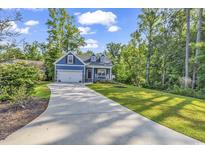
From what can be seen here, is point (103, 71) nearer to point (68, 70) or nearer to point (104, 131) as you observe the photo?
point (68, 70)

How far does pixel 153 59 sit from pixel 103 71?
6572 millimetres

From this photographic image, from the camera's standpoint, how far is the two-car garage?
23.3m

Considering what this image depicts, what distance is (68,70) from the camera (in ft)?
76.8

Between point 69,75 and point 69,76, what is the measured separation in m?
0.13

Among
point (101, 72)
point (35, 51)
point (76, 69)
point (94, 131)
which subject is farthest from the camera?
point (35, 51)

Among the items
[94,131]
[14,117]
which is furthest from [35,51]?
[94,131]

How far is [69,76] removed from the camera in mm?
23422

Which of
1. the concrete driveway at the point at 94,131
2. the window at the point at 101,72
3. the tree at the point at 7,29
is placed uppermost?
the tree at the point at 7,29

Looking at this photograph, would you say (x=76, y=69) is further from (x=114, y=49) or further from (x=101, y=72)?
(x=114, y=49)

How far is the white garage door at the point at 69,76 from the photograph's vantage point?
2328 cm

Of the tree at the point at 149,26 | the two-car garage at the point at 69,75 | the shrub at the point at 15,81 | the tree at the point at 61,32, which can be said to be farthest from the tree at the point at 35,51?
the shrub at the point at 15,81

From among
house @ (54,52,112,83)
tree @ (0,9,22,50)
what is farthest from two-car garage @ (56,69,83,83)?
tree @ (0,9,22,50)

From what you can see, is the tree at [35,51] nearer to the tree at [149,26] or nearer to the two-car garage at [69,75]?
the two-car garage at [69,75]
